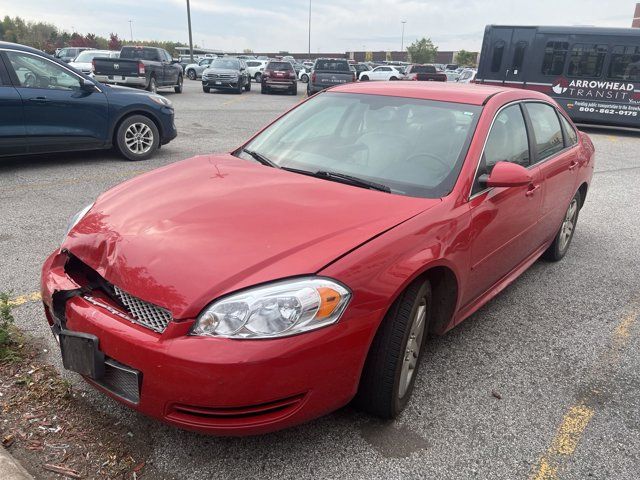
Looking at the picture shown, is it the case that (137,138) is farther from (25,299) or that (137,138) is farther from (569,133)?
(569,133)

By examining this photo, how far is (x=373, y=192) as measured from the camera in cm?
273

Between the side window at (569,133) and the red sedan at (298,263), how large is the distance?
126cm

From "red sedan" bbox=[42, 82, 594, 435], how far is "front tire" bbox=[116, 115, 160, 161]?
5110 mm

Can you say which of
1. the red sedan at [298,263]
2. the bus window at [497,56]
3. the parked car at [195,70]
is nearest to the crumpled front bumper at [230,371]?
the red sedan at [298,263]

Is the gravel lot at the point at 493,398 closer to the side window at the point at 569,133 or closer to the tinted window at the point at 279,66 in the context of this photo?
the side window at the point at 569,133

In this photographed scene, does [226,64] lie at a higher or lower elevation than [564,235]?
higher

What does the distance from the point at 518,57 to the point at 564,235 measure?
13.0 m

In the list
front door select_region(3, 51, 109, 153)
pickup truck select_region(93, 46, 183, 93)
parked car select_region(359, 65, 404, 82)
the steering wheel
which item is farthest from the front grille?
parked car select_region(359, 65, 404, 82)

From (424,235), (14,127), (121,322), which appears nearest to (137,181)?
(121,322)

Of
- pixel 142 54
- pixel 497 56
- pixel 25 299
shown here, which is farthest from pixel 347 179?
pixel 142 54


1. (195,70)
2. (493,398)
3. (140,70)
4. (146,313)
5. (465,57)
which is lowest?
(493,398)

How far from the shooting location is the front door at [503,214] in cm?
294

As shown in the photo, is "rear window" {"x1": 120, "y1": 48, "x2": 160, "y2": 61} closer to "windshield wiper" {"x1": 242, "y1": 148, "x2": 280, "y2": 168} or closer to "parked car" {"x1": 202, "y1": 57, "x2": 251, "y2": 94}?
"parked car" {"x1": 202, "y1": 57, "x2": 251, "y2": 94}

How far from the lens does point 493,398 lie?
2.82 m
